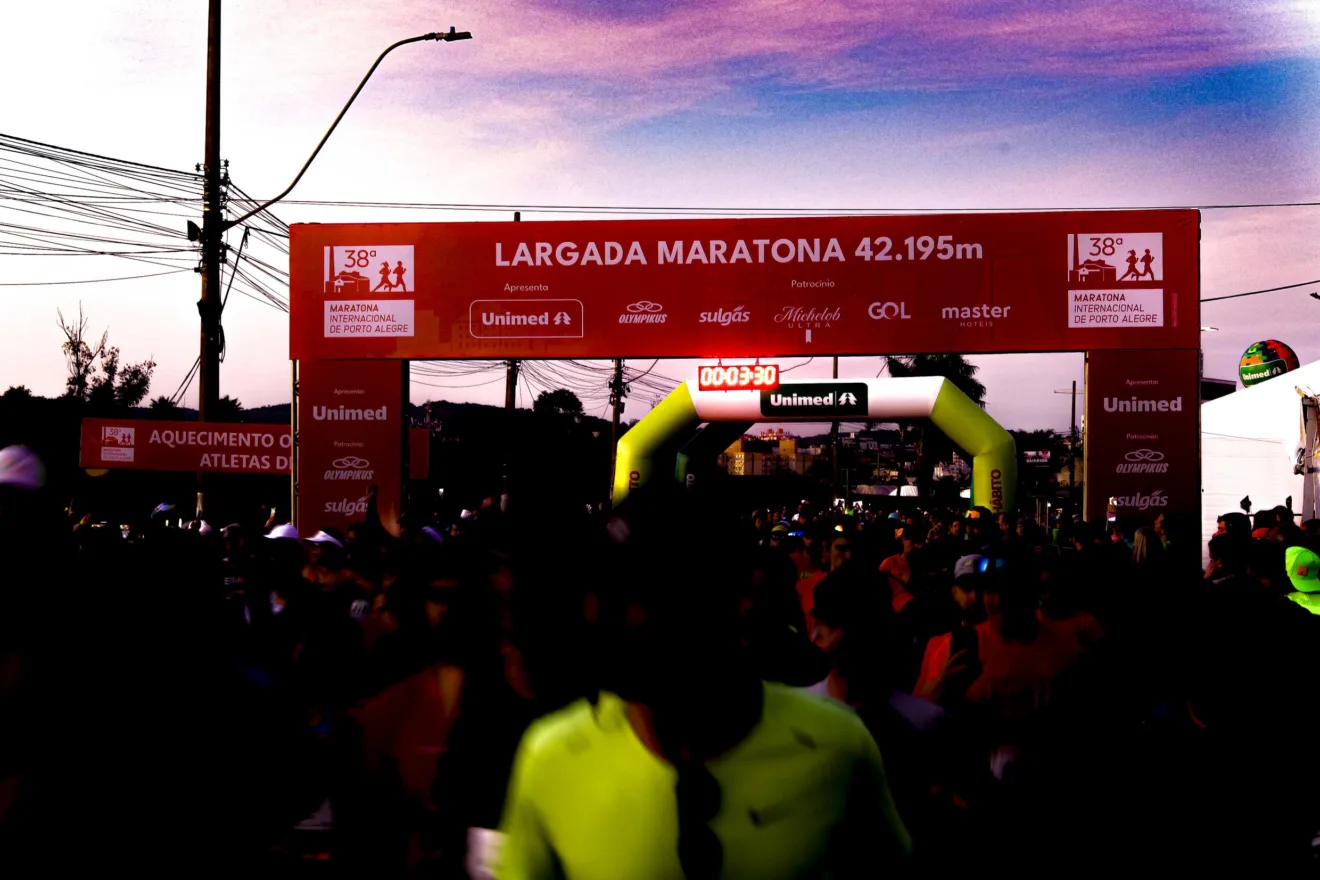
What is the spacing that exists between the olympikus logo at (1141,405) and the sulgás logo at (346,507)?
33.6 ft

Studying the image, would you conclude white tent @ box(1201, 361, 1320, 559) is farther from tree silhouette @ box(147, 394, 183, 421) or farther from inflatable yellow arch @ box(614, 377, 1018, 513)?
tree silhouette @ box(147, 394, 183, 421)

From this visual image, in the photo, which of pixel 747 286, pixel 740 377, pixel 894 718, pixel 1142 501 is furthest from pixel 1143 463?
pixel 894 718

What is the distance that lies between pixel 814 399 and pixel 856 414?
630 mm

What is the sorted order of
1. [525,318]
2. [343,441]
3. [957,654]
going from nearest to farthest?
[957,654] < [525,318] < [343,441]

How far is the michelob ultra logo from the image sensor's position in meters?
17.6

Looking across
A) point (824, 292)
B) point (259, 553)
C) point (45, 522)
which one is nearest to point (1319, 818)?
point (45, 522)

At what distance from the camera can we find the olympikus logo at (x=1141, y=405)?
1633 centimetres

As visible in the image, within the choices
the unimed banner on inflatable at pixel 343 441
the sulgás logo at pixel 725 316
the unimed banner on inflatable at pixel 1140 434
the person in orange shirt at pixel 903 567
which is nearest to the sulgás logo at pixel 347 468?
the unimed banner on inflatable at pixel 343 441

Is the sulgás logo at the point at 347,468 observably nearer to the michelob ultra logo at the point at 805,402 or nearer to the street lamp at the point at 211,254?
the street lamp at the point at 211,254

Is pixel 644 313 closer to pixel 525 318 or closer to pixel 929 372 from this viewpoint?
pixel 525 318

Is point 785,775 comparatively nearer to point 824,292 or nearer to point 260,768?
point 260,768

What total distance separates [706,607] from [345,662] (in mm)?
3714

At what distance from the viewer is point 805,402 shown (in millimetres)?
17562

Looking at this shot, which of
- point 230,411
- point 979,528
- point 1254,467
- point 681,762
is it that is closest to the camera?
point 681,762
